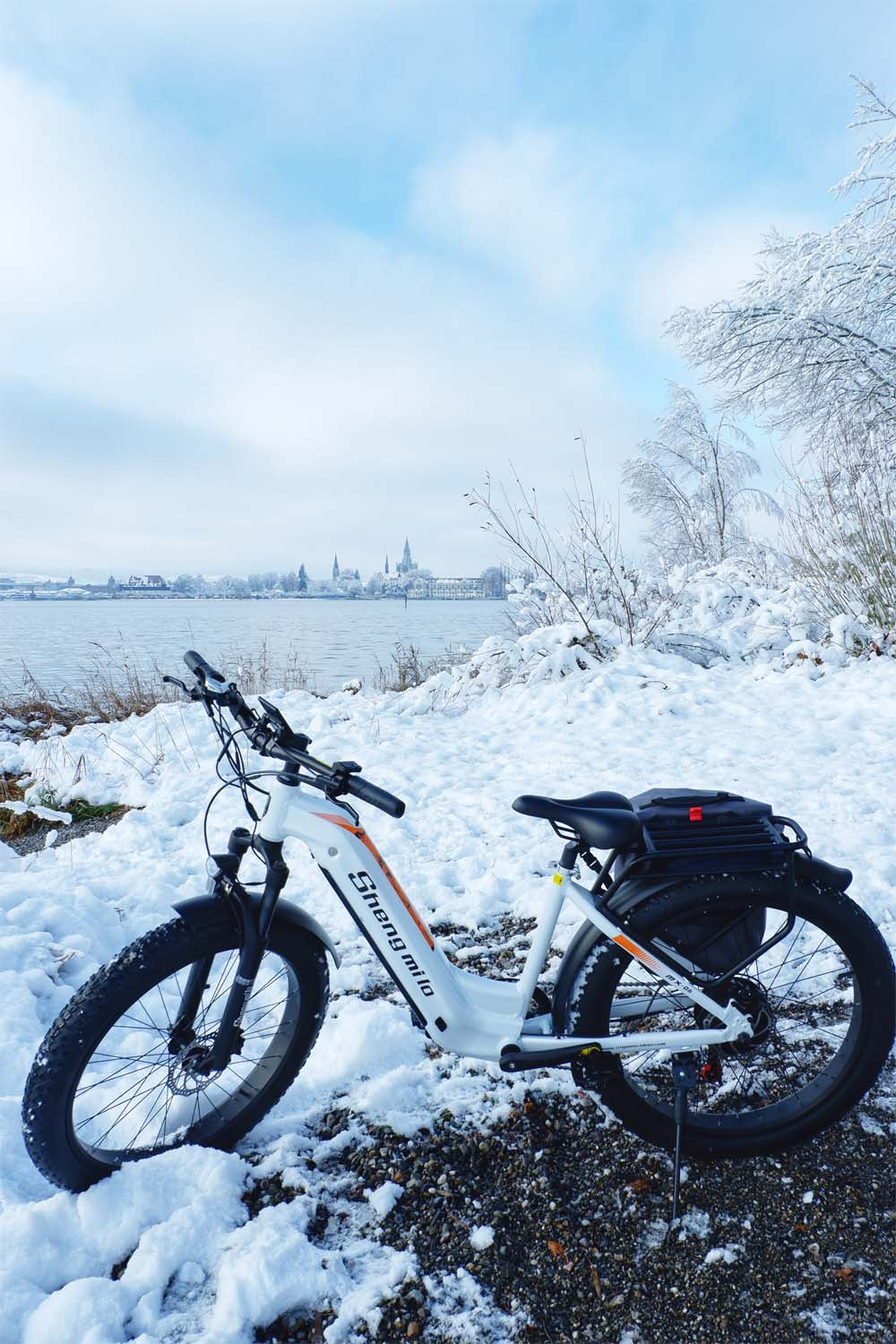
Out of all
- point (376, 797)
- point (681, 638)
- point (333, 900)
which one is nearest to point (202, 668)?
point (376, 797)

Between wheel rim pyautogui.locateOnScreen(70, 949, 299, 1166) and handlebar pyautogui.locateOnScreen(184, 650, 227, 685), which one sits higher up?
handlebar pyautogui.locateOnScreen(184, 650, 227, 685)

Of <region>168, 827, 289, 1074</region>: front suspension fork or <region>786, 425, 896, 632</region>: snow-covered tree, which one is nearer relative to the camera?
<region>168, 827, 289, 1074</region>: front suspension fork

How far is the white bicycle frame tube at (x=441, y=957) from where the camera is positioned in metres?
1.93

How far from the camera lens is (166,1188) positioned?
1.82m

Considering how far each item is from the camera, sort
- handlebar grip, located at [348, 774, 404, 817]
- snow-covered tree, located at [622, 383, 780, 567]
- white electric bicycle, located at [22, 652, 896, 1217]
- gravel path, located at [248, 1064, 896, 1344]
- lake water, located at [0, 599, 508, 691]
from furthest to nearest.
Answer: snow-covered tree, located at [622, 383, 780, 567] → lake water, located at [0, 599, 508, 691] → white electric bicycle, located at [22, 652, 896, 1217] → handlebar grip, located at [348, 774, 404, 817] → gravel path, located at [248, 1064, 896, 1344]

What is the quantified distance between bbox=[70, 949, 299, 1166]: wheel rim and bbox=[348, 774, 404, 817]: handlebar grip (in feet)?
1.93

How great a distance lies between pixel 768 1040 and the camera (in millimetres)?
2111

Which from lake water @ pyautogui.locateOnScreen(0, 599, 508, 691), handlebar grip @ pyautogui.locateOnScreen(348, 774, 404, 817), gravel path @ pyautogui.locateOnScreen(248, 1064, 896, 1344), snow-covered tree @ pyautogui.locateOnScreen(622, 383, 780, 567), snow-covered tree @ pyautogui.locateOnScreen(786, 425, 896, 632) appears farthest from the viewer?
snow-covered tree @ pyautogui.locateOnScreen(622, 383, 780, 567)

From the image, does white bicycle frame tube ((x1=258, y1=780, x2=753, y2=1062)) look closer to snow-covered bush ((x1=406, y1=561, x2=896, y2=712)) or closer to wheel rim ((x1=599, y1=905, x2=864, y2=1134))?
wheel rim ((x1=599, y1=905, x2=864, y2=1134))

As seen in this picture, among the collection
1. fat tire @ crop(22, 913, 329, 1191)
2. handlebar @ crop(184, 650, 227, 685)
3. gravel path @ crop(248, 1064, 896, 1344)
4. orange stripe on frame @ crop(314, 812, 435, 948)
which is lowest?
gravel path @ crop(248, 1064, 896, 1344)

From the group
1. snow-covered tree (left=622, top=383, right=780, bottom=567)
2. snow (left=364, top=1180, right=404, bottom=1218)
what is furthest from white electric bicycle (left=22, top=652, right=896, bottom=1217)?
snow-covered tree (left=622, top=383, right=780, bottom=567)

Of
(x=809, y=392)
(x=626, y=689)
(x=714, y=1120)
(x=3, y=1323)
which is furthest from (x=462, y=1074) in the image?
(x=809, y=392)

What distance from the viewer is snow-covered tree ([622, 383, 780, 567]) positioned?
941 inches

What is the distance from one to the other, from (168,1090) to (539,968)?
1.20 metres
